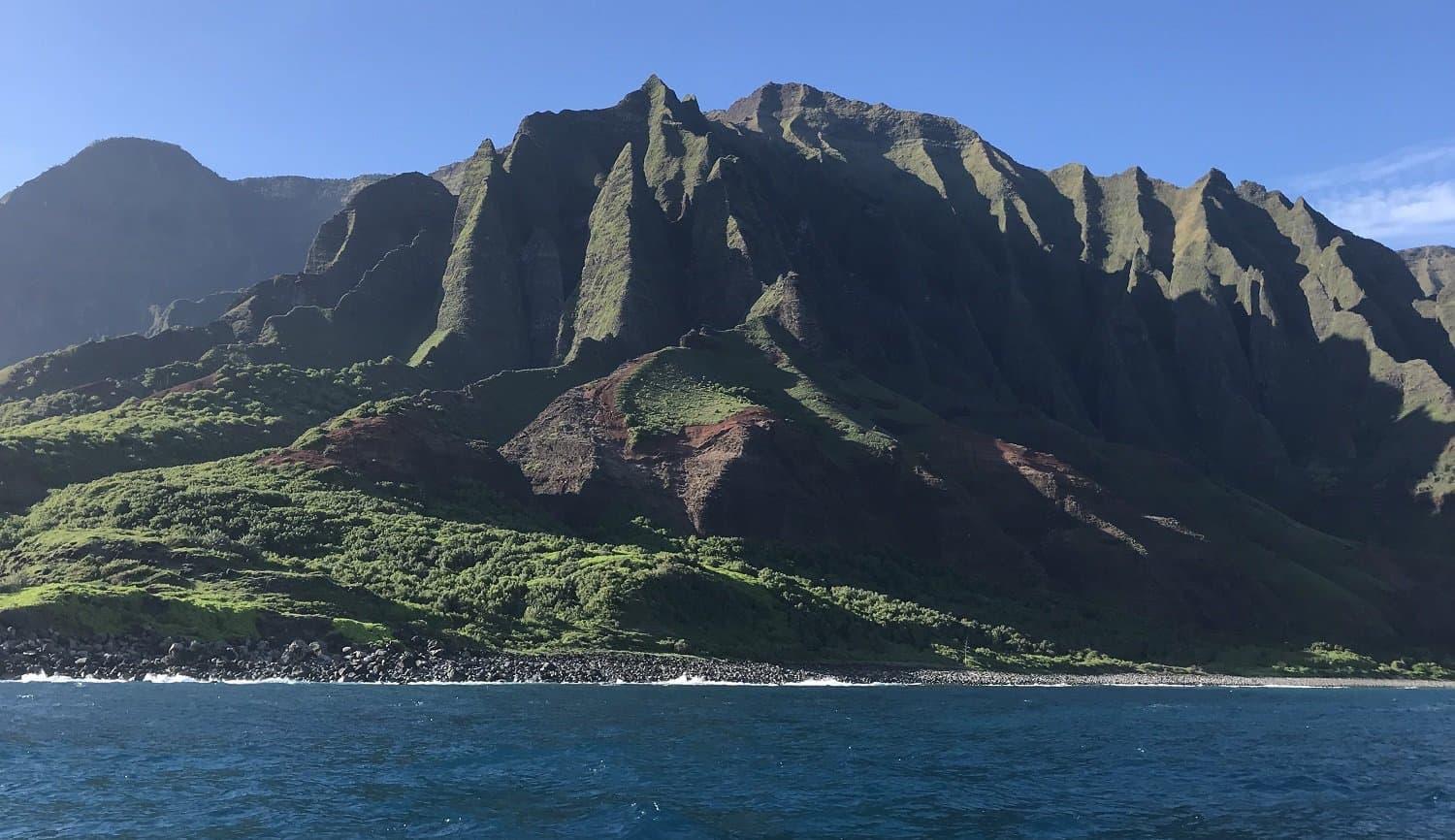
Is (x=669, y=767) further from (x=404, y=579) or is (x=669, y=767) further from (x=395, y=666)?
(x=404, y=579)

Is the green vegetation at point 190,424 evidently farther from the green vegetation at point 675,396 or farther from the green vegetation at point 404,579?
the green vegetation at point 675,396

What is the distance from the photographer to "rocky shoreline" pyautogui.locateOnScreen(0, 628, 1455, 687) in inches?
3615

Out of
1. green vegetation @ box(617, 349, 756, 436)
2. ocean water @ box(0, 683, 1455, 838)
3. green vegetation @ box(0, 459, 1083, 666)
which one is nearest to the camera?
ocean water @ box(0, 683, 1455, 838)

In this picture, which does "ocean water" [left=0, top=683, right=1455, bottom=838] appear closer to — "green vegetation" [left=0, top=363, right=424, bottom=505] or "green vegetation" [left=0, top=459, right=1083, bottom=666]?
"green vegetation" [left=0, top=459, right=1083, bottom=666]

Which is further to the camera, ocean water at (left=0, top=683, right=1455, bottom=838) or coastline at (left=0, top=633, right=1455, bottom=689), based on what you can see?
coastline at (left=0, top=633, right=1455, bottom=689)

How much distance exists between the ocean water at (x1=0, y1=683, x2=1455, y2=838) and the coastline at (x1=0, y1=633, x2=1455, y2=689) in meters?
7.44

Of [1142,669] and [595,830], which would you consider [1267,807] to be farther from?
[1142,669]

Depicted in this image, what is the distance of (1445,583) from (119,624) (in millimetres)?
185091

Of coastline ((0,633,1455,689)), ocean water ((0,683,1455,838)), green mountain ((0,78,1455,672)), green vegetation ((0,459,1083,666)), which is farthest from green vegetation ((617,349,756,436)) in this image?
ocean water ((0,683,1455,838))

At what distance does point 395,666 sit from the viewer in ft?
322

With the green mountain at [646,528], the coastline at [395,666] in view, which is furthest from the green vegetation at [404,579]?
the coastline at [395,666]

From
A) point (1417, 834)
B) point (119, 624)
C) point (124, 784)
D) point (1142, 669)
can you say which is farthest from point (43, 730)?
point (1142, 669)

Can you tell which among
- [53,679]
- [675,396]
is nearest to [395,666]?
[53,679]

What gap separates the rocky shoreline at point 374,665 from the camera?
3615 inches
